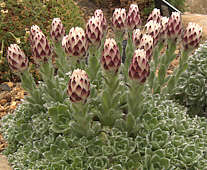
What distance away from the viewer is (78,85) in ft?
6.12

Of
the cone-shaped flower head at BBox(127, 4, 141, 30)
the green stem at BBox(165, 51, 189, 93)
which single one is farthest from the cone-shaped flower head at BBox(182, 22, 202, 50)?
the cone-shaped flower head at BBox(127, 4, 141, 30)

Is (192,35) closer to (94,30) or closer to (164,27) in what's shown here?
(164,27)

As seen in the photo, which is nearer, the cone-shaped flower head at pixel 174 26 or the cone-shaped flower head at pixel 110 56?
the cone-shaped flower head at pixel 110 56

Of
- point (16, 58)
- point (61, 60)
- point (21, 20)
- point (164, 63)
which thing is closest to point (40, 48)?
point (16, 58)

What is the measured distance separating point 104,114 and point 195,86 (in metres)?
1.25

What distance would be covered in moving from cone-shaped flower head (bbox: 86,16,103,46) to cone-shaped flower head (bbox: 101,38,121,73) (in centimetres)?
35

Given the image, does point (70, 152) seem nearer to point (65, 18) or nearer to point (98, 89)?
point (98, 89)

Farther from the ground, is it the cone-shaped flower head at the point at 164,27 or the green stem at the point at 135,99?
the cone-shaped flower head at the point at 164,27

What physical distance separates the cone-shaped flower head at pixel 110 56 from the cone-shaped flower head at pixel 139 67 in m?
0.13

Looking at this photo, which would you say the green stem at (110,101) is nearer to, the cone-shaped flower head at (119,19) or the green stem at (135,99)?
the green stem at (135,99)

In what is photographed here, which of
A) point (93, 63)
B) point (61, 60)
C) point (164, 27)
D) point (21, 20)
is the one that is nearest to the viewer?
point (93, 63)

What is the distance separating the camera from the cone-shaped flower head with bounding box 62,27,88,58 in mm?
2143

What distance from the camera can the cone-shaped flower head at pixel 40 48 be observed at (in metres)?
2.28

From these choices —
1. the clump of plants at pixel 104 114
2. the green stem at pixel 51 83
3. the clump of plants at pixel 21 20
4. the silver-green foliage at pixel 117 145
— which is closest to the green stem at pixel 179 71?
the clump of plants at pixel 104 114
